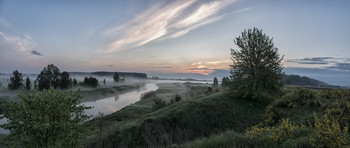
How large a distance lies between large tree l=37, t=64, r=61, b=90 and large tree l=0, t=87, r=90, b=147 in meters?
87.7

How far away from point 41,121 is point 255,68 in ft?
81.6

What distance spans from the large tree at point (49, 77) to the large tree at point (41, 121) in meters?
87.7

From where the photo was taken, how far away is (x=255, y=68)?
935 inches

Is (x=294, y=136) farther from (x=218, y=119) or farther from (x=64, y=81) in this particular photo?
(x=64, y=81)

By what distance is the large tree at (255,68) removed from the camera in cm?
2353

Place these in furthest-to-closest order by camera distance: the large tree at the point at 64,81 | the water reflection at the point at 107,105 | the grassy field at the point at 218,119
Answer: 1. the large tree at the point at 64,81
2. the water reflection at the point at 107,105
3. the grassy field at the point at 218,119

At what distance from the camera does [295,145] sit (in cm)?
612

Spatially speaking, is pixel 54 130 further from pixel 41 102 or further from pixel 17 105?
pixel 17 105

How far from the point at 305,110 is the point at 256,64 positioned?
9.93 metres

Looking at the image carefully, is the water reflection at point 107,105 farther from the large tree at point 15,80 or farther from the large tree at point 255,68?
the large tree at point 255,68

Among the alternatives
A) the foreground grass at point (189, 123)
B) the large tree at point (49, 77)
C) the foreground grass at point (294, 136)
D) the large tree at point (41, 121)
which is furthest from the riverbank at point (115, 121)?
the large tree at point (49, 77)

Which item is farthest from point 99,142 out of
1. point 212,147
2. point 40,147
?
point 212,147

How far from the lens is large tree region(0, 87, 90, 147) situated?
6.27 metres

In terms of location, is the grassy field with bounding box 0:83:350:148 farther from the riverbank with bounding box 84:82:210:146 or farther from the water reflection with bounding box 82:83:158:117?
the water reflection with bounding box 82:83:158:117
